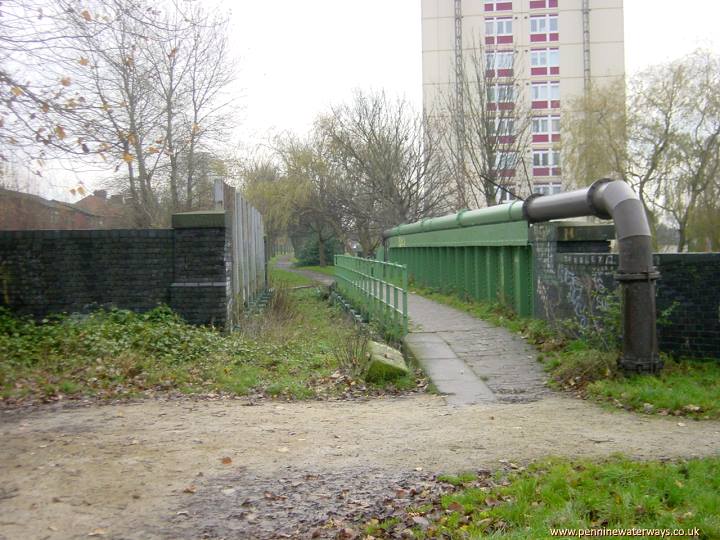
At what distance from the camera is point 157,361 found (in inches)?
400

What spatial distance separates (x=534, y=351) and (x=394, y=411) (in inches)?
139

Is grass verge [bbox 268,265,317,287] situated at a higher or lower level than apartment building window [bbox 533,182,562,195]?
lower

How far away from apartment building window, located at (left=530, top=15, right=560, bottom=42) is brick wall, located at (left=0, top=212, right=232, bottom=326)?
44.6 m

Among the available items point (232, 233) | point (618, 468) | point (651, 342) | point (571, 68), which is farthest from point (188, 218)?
point (571, 68)

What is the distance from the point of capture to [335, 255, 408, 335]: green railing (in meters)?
11.8

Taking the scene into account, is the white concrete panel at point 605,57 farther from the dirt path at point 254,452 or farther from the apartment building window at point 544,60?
the dirt path at point 254,452

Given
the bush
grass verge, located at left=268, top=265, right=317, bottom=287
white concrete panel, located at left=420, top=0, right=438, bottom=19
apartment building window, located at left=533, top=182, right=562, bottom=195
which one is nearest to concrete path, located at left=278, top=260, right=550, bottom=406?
grass verge, located at left=268, top=265, right=317, bottom=287

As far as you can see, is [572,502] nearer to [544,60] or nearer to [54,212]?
[54,212]

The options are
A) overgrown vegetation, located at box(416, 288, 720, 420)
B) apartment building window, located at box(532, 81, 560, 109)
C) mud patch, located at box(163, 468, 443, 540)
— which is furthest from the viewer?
apartment building window, located at box(532, 81, 560, 109)

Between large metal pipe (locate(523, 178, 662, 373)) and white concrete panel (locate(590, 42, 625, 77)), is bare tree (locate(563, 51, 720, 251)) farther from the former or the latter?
large metal pipe (locate(523, 178, 662, 373))

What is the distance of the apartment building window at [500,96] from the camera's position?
2903 cm

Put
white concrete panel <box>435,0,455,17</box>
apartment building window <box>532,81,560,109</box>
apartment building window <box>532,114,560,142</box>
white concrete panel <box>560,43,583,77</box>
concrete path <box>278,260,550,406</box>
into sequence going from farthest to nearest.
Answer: apartment building window <box>532,81,560,109</box>, white concrete panel <box>560,43,583,77</box>, apartment building window <box>532,114,560,142</box>, white concrete panel <box>435,0,455,17</box>, concrete path <box>278,260,550,406</box>

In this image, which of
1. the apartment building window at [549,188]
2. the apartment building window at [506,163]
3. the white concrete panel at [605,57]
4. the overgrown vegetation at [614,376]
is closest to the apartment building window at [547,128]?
the white concrete panel at [605,57]

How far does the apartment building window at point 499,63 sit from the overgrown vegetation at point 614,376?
20.2 meters
